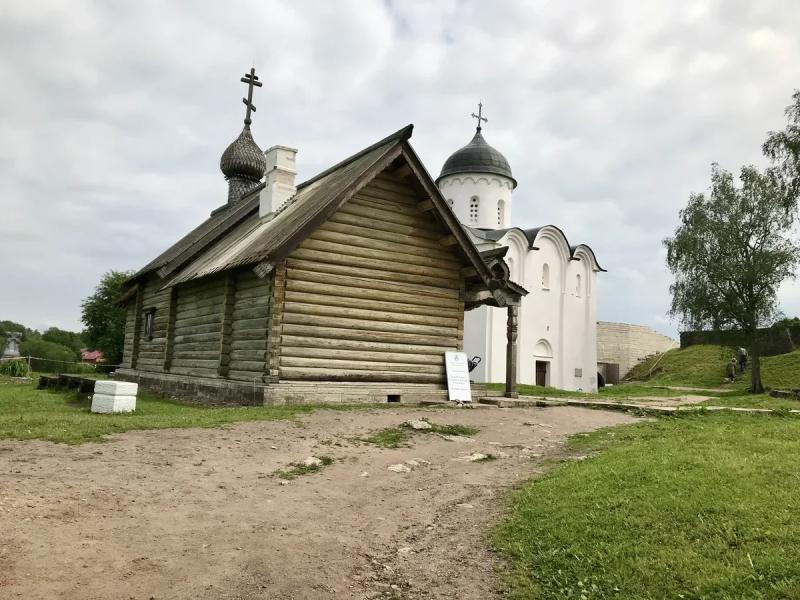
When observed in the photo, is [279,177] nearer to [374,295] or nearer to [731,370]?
[374,295]

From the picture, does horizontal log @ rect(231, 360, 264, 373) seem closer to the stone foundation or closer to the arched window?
the stone foundation

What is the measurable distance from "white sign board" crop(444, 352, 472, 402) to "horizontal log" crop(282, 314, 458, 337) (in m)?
0.63

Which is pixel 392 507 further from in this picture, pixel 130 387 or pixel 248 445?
pixel 130 387

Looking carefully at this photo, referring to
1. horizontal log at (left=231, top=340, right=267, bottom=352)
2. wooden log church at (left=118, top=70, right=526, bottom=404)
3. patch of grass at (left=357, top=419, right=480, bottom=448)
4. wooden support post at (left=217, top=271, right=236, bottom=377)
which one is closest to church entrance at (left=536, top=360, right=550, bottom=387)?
wooden log church at (left=118, top=70, right=526, bottom=404)

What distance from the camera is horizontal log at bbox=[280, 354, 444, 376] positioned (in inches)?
535

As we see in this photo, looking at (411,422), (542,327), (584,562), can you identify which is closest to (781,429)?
(411,422)

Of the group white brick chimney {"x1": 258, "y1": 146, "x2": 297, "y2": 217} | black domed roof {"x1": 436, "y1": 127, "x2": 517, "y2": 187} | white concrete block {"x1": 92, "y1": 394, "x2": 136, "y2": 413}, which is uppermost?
black domed roof {"x1": 436, "y1": 127, "x2": 517, "y2": 187}

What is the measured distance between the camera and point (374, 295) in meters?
14.8

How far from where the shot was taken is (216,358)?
51.4 ft

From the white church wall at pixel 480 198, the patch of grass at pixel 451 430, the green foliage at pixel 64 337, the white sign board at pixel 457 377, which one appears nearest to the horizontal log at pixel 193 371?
the white sign board at pixel 457 377

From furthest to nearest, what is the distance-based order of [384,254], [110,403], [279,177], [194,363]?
[279,177]
[194,363]
[384,254]
[110,403]

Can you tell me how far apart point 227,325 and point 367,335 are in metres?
3.45

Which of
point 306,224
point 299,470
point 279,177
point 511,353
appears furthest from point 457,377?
point 299,470

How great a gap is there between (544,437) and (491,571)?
6.27m
